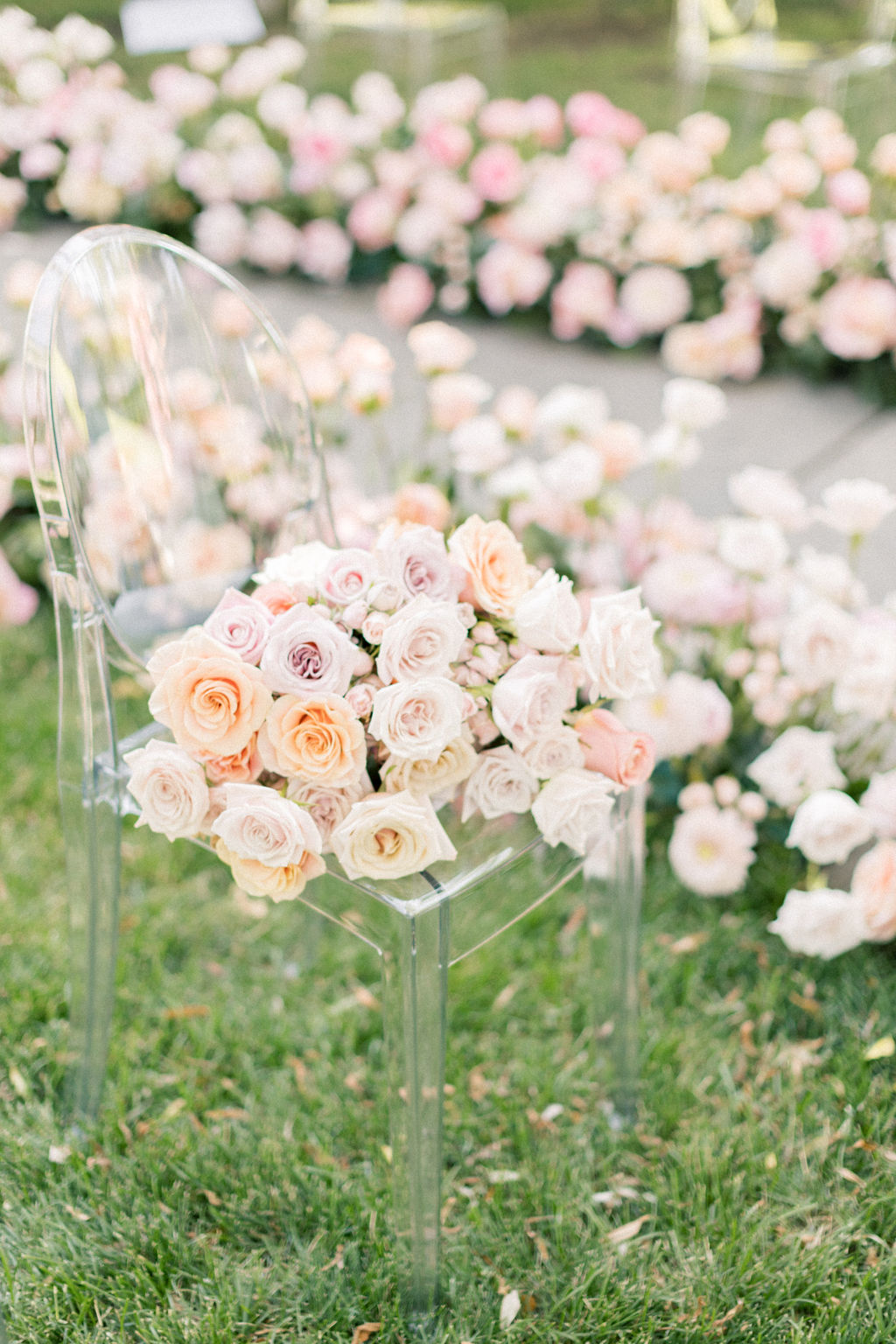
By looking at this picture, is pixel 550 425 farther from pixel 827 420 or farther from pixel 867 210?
pixel 867 210

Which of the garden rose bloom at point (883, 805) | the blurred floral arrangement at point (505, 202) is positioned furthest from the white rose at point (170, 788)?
the blurred floral arrangement at point (505, 202)

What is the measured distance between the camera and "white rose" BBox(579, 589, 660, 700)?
1078mm

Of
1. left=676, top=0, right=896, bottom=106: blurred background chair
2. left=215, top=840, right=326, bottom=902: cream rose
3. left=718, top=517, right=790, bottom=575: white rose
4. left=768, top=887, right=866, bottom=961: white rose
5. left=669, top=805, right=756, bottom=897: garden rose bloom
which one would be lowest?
left=669, top=805, right=756, bottom=897: garden rose bloom

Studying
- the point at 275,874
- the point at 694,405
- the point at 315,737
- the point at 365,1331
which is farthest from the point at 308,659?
the point at 694,405

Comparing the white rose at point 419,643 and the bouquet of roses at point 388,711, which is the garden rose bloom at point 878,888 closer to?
the bouquet of roses at point 388,711

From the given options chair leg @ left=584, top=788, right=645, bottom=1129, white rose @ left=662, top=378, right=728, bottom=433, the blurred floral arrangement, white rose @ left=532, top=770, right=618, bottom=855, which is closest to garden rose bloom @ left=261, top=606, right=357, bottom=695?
white rose @ left=532, top=770, right=618, bottom=855

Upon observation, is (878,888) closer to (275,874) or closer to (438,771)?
(438,771)

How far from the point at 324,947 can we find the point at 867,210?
8.55 feet

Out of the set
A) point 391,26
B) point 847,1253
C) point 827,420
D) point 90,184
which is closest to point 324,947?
point 847,1253

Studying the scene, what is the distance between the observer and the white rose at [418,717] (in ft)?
3.26

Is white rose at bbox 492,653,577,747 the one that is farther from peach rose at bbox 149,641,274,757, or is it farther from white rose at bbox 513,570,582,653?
peach rose at bbox 149,641,274,757

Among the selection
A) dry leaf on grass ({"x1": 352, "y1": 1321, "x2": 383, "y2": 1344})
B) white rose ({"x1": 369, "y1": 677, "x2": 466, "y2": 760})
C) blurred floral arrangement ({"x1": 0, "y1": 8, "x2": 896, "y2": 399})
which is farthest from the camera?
blurred floral arrangement ({"x1": 0, "y1": 8, "x2": 896, "y2": 399})

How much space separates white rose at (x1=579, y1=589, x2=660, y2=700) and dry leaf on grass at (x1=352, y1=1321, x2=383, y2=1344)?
29.0 inches

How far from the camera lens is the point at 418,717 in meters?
1.00
